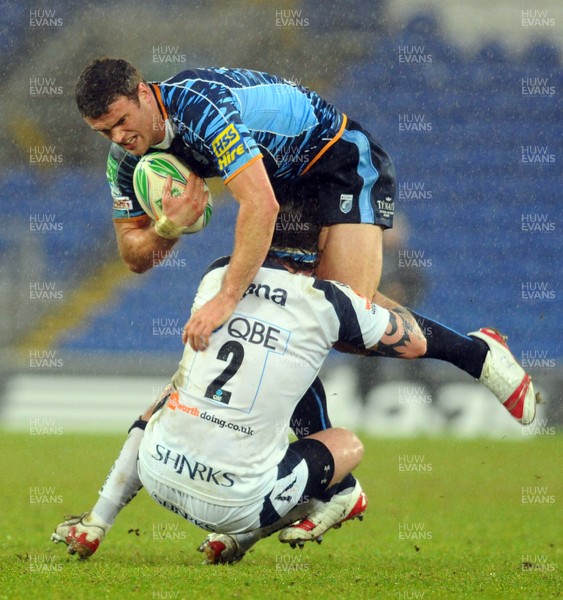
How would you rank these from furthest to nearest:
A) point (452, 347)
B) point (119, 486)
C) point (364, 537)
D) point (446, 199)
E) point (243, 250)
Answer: point (446, 199), point (364, 537), point (452, 347), point (119, 486), point (243, 250)

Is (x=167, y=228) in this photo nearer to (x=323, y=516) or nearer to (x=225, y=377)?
(x=225, y=377)

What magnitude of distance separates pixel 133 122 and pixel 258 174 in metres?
0.68

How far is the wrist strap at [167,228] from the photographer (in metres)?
4.85

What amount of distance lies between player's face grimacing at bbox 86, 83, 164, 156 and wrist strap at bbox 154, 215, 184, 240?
34 cm

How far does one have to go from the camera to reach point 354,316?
4.32m

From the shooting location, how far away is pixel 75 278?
1371 cm

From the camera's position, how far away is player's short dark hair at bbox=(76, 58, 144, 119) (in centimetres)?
462

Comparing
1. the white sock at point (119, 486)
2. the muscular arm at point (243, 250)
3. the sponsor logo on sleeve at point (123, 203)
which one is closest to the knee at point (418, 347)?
the muscular arm at point (243, 250)

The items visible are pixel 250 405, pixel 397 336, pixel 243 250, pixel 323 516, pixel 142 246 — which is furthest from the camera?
pixel 142 246

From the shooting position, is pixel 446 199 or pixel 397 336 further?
pixel 446 199

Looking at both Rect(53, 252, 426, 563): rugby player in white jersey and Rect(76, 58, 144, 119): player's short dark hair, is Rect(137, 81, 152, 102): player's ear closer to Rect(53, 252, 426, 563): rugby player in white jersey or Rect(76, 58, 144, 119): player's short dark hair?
Rect(76, 58, 144, 119): player's short dark hair

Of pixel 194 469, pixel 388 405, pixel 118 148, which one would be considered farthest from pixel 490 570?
pixel 388 405

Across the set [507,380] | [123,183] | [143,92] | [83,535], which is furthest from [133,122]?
[507,380]

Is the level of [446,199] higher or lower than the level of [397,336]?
higher
